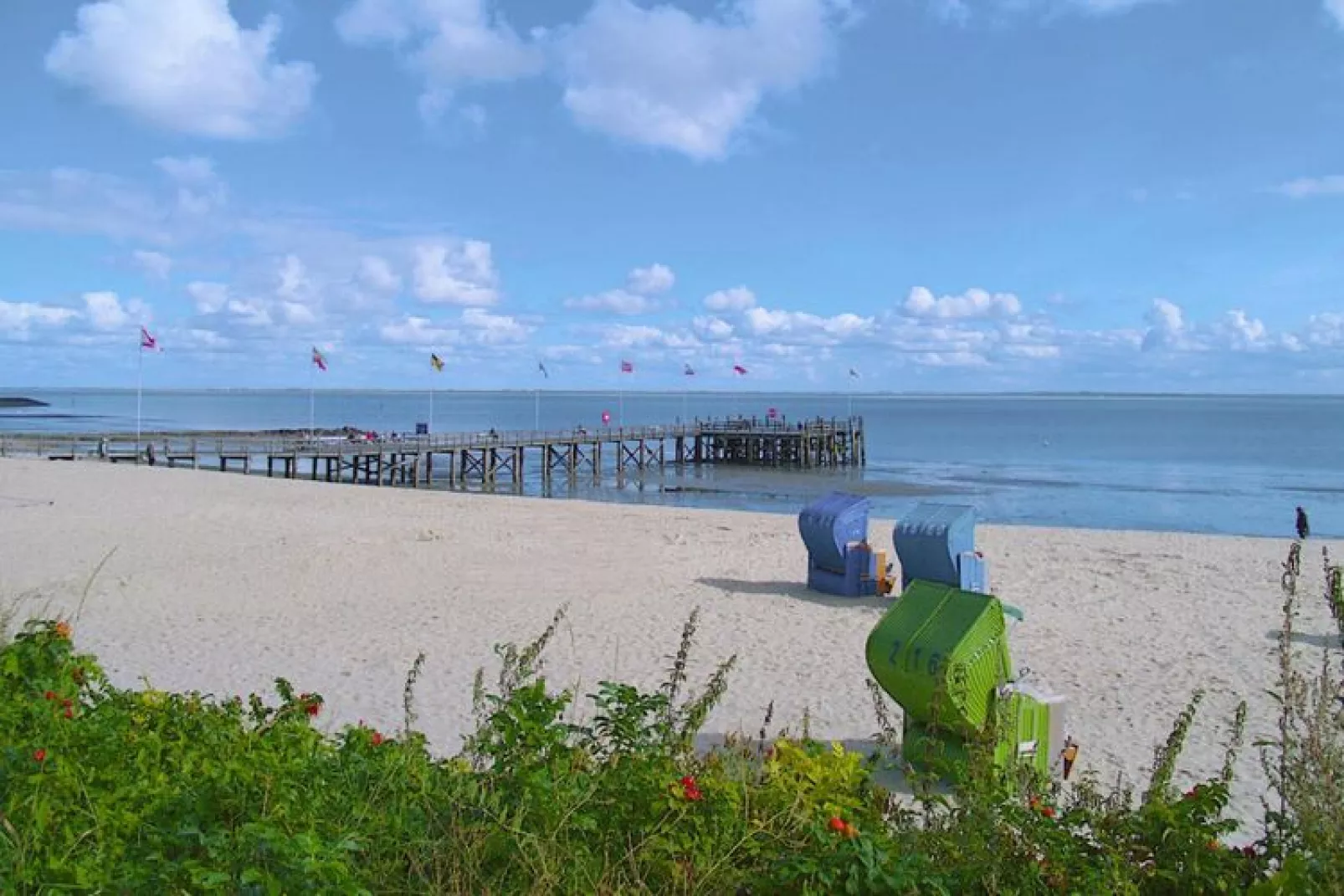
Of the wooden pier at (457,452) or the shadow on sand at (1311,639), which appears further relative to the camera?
the wooden pier at (457,452)

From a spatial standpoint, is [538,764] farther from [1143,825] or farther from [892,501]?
[892,501]

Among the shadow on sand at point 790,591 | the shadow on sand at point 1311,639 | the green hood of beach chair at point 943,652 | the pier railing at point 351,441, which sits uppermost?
the green hood of beach chair at point 943,652

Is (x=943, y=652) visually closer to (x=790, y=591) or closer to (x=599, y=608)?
(x=599, y=608)

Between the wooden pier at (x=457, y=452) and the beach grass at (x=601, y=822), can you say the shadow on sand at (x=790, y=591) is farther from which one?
the wooden pier at (x=457, y=452)

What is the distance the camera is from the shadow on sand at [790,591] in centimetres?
1301

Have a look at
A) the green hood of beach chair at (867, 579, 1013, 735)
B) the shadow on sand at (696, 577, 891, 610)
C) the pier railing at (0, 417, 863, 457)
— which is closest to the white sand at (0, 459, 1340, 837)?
the shadow on sand at (696, 577, 891, 610)

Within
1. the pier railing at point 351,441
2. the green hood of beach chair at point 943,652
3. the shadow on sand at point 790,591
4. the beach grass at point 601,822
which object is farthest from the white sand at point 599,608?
the pier railing at point 351,441

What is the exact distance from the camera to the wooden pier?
3988cm

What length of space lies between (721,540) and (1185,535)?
1075 cm

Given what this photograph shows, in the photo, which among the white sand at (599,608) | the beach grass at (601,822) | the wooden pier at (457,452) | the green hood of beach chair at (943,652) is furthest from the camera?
the wooden pier at (457,452)

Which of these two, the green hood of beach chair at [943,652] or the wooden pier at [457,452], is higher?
the green hood of beach chair at [943,652]

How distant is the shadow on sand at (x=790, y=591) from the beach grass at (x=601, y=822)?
9.12 m

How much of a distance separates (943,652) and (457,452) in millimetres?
47677

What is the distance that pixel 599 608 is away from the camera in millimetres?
12562
